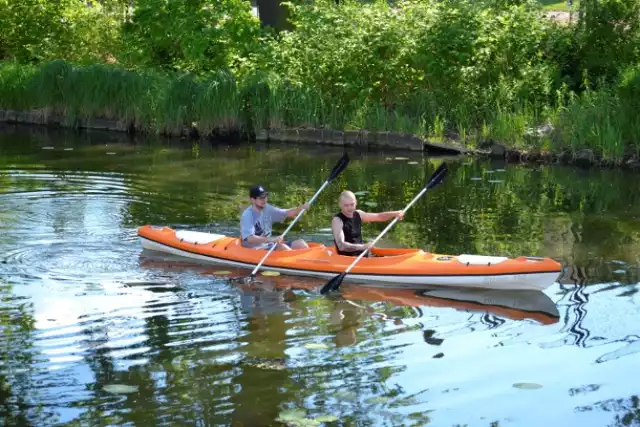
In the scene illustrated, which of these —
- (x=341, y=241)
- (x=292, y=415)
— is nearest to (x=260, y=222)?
(x=341, y=241)

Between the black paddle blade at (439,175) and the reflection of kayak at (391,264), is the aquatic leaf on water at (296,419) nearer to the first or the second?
the reflection of kayak at (391,264)

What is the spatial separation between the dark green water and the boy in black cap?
2.01ft

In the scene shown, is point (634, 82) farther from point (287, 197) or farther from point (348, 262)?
point (348, 262)

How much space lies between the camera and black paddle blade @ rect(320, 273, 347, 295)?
10523mm

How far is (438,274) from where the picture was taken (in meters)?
10.5

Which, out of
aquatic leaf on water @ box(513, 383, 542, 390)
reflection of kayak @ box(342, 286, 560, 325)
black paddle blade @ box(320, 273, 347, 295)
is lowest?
aquatic leaf on water @ box(513, 383, 542, 390)

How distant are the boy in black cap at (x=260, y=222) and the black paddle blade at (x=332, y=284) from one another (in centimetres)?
102

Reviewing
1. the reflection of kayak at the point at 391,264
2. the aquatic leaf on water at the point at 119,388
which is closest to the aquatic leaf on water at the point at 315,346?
the aquatic leaf on water at the point at 119,388

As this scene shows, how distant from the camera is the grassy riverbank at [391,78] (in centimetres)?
1891

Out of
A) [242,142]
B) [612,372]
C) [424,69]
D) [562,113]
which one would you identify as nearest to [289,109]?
[242,142]

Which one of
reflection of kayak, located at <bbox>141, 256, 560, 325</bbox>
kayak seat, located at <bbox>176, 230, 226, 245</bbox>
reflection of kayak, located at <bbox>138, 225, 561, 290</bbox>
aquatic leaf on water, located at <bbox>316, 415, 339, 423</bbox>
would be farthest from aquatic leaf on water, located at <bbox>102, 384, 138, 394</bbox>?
kayak seat, located at <bbox>176, 230, 226, 245</bbox>

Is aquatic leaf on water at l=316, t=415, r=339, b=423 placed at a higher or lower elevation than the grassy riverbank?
lower

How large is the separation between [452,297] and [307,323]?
169 centimetres

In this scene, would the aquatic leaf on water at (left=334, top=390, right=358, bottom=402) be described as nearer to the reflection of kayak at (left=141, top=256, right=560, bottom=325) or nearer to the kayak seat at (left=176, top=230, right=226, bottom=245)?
the reflection of kayak at (left=141, top=256, right=560, bottom=325)
